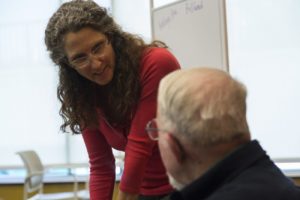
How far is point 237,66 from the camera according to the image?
11.2 feet

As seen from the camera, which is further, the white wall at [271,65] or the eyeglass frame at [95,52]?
the white wall at [271,65]

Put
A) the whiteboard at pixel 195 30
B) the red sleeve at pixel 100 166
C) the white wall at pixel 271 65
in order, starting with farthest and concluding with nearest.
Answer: the white wall at pixel 271 65 → the whiteboard at pixel 195 30 → the red sleeve at pixel 100 166

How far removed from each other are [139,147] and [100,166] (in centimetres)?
31

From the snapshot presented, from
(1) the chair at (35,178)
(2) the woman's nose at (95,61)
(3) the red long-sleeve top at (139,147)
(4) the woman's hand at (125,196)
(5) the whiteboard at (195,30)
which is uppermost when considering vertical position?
(5) the whiteboard at (195,30)

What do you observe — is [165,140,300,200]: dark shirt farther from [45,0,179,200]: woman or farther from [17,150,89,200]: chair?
[17,150,89,200]: chair

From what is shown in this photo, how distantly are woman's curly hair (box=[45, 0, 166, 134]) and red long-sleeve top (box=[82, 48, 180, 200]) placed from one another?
0.04 meters

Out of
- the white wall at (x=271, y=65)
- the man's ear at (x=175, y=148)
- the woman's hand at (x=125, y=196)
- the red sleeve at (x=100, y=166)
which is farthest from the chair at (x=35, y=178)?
the man's ear at (x=175, y=148)

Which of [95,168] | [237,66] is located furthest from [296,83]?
[95,168]

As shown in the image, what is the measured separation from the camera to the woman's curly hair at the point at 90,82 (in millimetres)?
1244

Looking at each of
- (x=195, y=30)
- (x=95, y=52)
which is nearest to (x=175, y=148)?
(x=95, y=52)

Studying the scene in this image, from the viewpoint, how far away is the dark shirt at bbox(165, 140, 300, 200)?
0.72 m

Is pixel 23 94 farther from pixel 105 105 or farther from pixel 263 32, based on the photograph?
pixel 105 105

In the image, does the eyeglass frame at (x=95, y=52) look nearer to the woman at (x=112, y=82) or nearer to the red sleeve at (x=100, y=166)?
the woman at (x=112, y=82)

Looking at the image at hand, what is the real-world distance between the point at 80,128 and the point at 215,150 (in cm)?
Answer: 76
